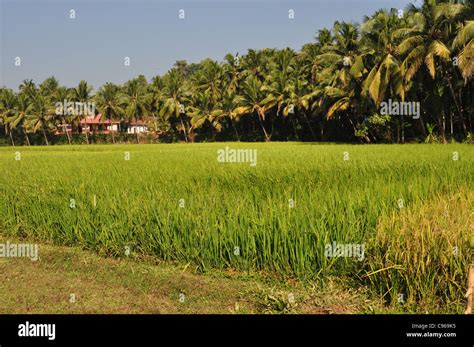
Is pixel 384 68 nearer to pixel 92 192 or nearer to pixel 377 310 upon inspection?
pixel 92 192

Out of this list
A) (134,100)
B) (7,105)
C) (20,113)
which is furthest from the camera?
(7,105)

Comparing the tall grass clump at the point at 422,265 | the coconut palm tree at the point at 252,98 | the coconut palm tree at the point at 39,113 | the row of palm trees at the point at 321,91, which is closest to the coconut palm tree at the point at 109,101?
the row of palm trees at the point at 321,91

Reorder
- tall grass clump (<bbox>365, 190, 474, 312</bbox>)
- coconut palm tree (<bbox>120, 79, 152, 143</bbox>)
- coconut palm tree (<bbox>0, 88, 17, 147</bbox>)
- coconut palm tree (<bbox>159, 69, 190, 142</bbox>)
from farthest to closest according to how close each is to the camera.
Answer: coconut palm tree (<bbox>0, 88, 17, 147</bbox>)
coconut palm tree (<bbox>120, 79, 152, 143</bbox>)
coconut palm tree (<bbox>159, 69, 190, 142</bbox>)
tall grass clump (<bbox>365, 190, 474, 312</bbox>)

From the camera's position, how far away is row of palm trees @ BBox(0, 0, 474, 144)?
21547mm

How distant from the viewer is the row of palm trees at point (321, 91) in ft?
70.7

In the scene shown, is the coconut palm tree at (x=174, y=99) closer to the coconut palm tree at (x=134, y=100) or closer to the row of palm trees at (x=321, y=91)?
the row of palm trees at (x=321, y=91)

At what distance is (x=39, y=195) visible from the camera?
7.40 metres

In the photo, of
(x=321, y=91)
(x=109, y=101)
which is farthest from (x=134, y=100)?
(x=321, y=91)

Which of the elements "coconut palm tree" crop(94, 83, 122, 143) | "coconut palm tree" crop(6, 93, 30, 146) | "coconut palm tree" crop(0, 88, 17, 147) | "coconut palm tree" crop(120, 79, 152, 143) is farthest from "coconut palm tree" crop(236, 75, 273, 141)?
"coconut palm tree" crop(0, 88, 17, 147)

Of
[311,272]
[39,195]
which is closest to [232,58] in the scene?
[39,195]

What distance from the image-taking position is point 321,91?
102 ft

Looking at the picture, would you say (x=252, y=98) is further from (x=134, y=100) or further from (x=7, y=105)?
(x=7, y=105)

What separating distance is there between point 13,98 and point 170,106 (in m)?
18.9

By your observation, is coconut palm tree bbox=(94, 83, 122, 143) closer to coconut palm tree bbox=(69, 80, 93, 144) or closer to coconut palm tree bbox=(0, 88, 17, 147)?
Answer: coconut palm tree bbox=(69, 80, 93, 144)
